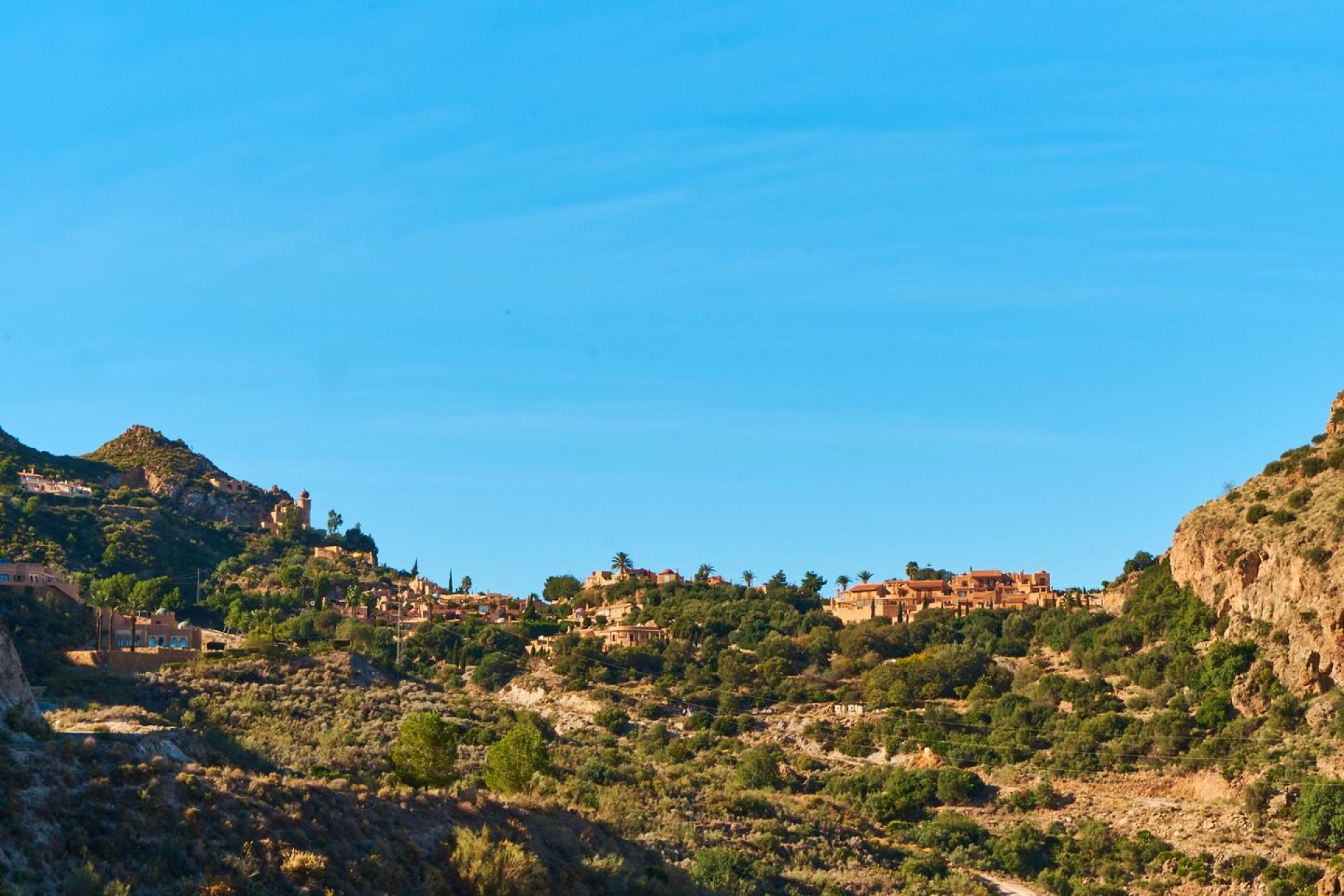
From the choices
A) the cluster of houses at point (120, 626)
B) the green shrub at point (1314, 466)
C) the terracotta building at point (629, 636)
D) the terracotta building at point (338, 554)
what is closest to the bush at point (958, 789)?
the green shrub at point (1314, 466)

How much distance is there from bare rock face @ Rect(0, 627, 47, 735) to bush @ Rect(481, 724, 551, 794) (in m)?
18.1

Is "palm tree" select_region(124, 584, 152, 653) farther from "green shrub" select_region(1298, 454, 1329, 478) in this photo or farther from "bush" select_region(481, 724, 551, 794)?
"green shrub" select_region(1298, 454, 1329, 478)

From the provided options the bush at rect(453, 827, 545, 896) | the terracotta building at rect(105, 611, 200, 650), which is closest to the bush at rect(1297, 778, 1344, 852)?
the bush at rect(453, 827, 545, 896)

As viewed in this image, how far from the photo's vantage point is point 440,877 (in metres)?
38.0

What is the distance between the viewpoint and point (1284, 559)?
87.1 m

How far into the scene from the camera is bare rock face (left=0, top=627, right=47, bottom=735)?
42250mm

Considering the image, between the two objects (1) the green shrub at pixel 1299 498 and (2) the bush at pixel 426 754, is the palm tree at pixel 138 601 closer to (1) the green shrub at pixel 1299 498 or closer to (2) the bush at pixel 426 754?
(2) the bush at pixel 426 754

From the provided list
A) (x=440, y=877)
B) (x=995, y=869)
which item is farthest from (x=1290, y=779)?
(x=440, y=877)

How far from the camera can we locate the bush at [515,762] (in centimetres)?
5969

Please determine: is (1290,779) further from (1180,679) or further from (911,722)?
(911,722)

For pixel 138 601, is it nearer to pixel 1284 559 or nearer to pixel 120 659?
pixel 120 659

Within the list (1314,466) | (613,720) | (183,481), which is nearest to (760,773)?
Answer: (613,720)

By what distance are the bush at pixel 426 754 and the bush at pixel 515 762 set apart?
1.51 meters

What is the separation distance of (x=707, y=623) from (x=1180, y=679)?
144ft
